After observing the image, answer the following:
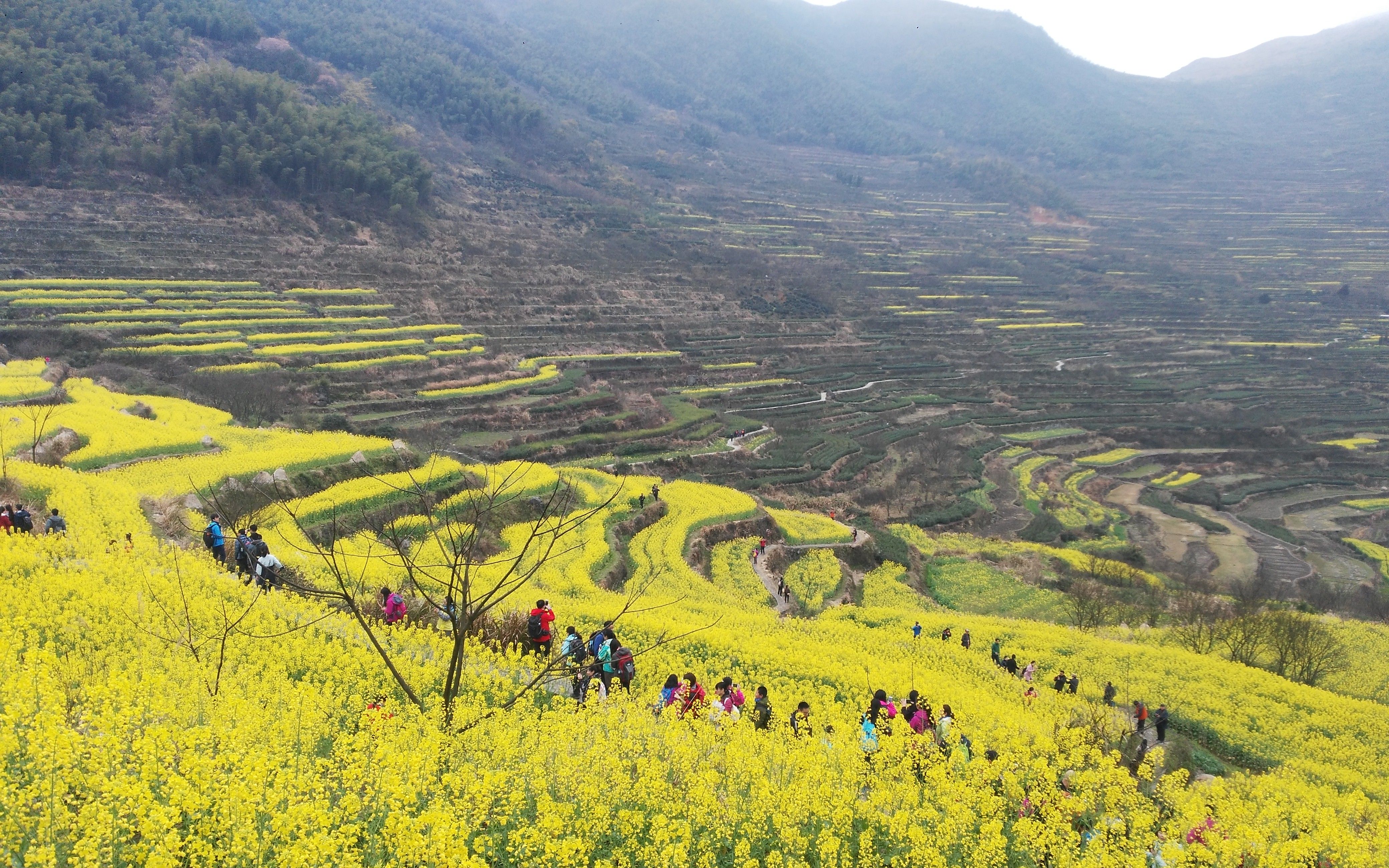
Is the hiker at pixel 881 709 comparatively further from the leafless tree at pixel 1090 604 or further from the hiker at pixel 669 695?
the leafless tree at pixel 1090 604

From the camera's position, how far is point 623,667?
1269 cm

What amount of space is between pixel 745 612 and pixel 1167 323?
9356 cm

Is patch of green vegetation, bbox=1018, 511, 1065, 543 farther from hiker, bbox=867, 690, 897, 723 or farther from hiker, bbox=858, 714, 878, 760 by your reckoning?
hiker, bbox=858, 714, 878, 760

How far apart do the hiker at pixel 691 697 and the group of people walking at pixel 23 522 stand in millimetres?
12113

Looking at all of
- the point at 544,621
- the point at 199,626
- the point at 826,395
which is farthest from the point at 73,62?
the point at 544,621

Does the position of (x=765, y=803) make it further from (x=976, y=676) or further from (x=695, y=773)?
(x=976, y=676)

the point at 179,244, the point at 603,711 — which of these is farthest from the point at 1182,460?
the point at 179,244

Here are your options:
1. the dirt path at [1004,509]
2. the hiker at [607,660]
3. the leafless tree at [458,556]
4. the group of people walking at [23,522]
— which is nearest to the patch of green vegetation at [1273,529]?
the dirt path at [1004,509]

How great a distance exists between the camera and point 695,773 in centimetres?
840

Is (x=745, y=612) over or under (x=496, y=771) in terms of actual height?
under

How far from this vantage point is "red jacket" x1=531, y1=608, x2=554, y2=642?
1316 cm

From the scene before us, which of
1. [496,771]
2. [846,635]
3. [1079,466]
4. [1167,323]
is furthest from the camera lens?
[1167,323]

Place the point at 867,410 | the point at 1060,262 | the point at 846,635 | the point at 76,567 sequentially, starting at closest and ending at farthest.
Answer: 1. the point at 76,567
2. the point at 846,635
3. the point at 867,410
4. the point at 1060,262

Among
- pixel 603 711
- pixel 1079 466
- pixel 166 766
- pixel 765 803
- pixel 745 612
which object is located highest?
pixel 166 766
